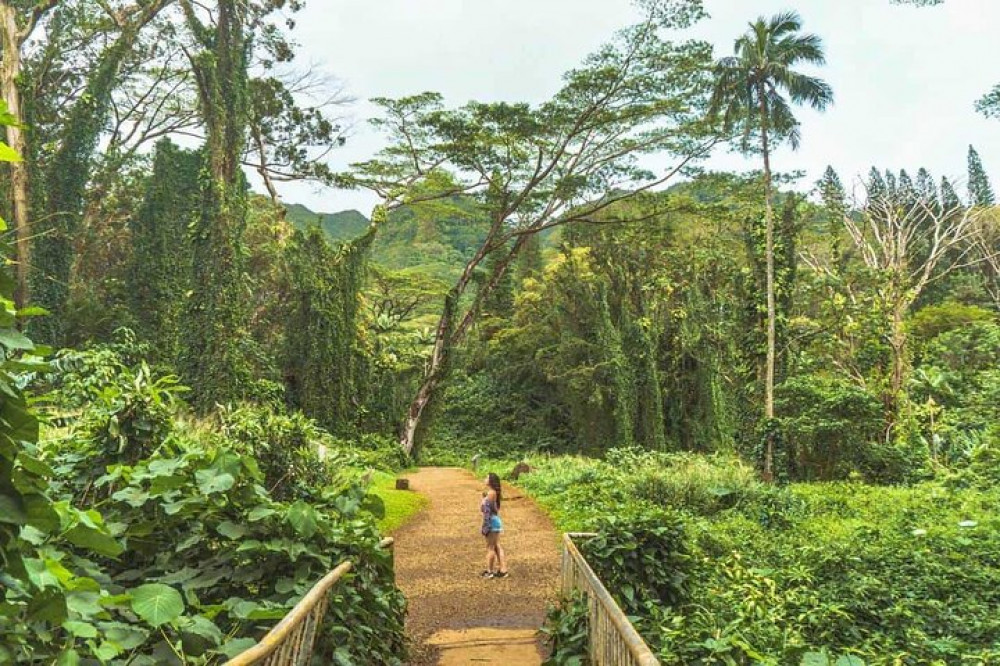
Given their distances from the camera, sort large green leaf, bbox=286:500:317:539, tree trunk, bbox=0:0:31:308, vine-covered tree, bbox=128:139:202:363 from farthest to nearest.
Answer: vine-covered tree, bbox=128:139:202:363 → tree trunk, bbox=0:0:31:308 → large green leaf, bbox=286:500:317:539

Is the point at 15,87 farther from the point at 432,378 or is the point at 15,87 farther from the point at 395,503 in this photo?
the point at 432,378

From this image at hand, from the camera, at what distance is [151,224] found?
67.2 feet

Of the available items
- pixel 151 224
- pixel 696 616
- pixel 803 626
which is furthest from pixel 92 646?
pixel 151 224

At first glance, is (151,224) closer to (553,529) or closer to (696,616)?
(553,529)

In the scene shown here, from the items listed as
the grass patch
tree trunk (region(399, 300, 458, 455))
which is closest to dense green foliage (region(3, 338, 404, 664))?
the grass patch

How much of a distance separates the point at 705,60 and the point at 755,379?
912 centimetres

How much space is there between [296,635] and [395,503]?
10.2 metres

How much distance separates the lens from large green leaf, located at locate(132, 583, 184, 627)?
1866mm

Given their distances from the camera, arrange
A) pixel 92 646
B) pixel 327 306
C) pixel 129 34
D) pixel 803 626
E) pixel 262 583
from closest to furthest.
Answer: pixel 92 646 < pixel 262 583 < pixel 803 626 < pixel 129 34 < pixel 327 306

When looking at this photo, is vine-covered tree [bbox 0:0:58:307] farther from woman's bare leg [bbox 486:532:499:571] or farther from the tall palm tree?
the tall palm tree

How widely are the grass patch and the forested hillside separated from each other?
1.09 feet

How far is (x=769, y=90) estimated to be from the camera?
16.8m

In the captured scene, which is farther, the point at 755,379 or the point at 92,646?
the point at 755,379

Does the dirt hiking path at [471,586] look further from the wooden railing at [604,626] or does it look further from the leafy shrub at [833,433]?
the leafy shrub at [833,433]
